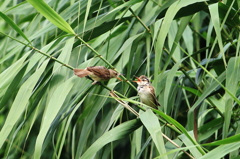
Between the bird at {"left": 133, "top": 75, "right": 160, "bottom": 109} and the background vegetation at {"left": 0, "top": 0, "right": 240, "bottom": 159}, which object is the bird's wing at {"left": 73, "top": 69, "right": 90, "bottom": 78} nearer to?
the background vegetation at {"left": 0, "top": 0, "right": 240, "bottom": 159}

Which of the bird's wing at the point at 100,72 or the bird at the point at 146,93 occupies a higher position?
the bird's wing at the point at 100,72

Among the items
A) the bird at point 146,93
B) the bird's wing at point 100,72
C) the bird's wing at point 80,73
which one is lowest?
the bird at point 146,93

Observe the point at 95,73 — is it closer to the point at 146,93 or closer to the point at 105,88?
the point at 105,88

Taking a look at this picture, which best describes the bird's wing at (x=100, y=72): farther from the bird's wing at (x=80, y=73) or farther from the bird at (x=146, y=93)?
the bird at (x=146, y=93)

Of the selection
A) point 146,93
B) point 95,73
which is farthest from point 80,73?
point 146,93

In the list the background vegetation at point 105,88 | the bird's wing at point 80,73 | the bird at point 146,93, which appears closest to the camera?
the background vegetation at point 105,88

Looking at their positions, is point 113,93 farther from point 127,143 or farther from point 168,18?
point 127,143

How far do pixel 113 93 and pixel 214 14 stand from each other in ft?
1.45

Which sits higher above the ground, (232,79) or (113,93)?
(113,93)

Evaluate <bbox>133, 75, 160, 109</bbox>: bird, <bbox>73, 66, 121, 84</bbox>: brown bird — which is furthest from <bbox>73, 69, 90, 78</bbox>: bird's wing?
<bbox>133, 75, 160, 109</bbox>: bird

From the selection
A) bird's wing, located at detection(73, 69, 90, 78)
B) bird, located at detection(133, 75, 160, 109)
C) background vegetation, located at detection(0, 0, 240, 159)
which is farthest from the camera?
bird, located at detection(133, 75, 160, 109)

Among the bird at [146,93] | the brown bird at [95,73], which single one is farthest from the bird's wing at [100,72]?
the bird at [146,93]

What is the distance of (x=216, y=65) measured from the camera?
2.00 meters

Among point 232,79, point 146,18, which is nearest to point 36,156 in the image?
point 232,79
